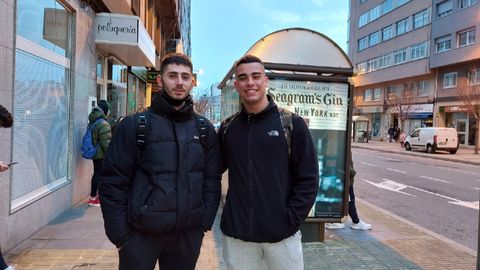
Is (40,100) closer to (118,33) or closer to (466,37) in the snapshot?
(118,33)

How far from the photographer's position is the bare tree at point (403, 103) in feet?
129

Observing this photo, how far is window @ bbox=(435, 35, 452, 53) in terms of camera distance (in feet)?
116

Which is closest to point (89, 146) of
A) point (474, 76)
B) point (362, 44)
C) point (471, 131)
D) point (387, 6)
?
point (474, 76)

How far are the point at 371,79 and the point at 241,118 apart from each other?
49.1 meters

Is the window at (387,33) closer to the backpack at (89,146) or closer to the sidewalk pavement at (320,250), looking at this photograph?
the sidewalk pavement at (320,250)

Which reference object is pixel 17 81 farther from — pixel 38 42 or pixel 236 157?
pixel 236 157

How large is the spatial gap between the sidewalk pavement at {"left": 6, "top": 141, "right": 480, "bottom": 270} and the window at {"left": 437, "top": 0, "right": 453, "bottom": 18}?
3451 centimetres

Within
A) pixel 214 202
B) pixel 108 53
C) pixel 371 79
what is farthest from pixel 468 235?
pixel 371 79

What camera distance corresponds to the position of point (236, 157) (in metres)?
2.69

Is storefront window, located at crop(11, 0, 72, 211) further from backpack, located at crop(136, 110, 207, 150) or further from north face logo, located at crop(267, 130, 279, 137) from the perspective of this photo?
north face logo, located at crop(267, 130, 279, 137)

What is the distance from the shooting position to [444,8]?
36.4 m

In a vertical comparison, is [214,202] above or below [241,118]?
below

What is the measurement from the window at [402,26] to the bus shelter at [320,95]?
4162cm

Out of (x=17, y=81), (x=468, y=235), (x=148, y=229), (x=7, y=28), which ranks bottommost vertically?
(x=468, y=235)
